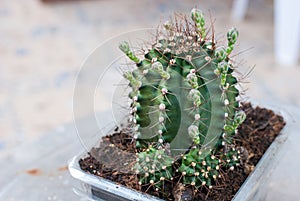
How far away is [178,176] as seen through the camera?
67 cm

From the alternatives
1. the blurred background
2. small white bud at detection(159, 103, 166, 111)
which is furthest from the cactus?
the blurred background

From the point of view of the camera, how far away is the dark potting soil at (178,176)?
0.67 metres

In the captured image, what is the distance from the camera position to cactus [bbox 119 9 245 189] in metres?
0.62

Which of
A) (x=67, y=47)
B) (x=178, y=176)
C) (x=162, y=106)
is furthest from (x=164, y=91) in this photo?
Answer: (x=67, y=47)

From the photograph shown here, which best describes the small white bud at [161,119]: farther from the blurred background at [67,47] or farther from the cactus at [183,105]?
the blurred background at [67,47]

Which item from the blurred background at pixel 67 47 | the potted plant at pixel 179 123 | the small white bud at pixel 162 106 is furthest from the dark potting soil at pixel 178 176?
the blurred background at pixel 67 47

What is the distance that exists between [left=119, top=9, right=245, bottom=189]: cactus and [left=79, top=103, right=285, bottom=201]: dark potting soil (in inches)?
0.6

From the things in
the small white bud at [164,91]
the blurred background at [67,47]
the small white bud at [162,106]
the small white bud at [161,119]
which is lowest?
the blurred background at [67,47]

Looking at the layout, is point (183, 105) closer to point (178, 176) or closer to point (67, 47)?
point (178, 176)

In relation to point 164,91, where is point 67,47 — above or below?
below

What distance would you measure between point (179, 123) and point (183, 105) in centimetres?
3

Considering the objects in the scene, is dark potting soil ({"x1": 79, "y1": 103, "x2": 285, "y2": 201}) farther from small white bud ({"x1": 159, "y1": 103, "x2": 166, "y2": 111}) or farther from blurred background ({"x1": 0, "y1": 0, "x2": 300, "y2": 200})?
blurred background ({"x1": 0, "y1": 0, "x2": 300, "y2": 200})

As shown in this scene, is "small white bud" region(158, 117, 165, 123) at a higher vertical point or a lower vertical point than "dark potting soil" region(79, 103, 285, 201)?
higher

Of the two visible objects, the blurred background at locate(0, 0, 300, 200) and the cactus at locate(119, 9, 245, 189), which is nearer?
the cactus at locate(119, 9, 245, 189)
